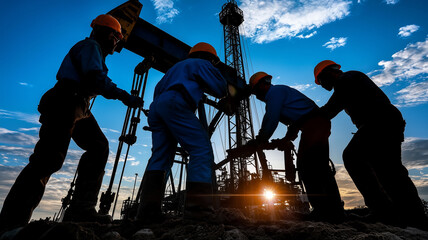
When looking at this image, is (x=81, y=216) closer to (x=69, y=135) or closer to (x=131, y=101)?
(x=69, y=135)

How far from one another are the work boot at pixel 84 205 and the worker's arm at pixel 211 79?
1801 millimetres

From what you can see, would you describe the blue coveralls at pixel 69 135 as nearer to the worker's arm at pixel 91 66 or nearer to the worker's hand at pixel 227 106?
the worker's arm at pixel 91 66

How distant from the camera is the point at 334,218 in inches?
95.6

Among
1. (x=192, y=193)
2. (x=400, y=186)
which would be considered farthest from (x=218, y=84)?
(x=400, y=186)

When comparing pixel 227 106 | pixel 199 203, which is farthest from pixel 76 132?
pixel 227 106

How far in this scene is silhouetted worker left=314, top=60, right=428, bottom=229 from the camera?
207 centimetres

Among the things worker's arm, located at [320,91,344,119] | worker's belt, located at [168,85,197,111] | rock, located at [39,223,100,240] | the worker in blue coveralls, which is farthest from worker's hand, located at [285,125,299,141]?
rock, located at [39,223,100,240]

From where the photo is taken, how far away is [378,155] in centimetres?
234

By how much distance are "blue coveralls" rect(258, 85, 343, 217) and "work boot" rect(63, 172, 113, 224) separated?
2313 mm

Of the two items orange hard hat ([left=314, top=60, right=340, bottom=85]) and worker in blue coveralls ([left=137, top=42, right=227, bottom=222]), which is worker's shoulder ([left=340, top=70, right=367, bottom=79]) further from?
worker in blue coveralls ([left=137, top=42, right=227, bottom=222])

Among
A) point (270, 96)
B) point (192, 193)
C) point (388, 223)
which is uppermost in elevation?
point (270, 96)

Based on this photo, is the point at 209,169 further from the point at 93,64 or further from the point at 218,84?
the point at 93,64

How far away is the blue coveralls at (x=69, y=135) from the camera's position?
164cm

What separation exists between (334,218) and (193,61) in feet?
8.19
